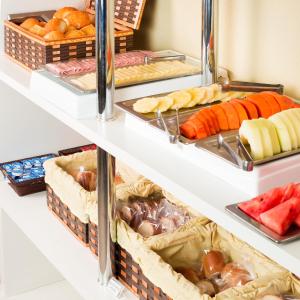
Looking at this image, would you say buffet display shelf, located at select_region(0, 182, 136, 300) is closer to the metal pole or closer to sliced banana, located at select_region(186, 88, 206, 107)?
the metal pole

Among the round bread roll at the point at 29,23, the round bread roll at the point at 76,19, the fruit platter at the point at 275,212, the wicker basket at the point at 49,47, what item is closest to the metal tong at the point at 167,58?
the wicker basket at the point at 49,47

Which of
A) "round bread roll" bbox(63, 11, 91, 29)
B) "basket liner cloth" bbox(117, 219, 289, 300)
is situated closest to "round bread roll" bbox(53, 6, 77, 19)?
"round bread roll" bbox(63, 11, 91, 29)

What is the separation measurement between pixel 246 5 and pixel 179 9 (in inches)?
10.6

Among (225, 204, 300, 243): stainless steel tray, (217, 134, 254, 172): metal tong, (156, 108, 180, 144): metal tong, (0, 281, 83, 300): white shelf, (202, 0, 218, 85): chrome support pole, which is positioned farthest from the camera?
(0, 281, 83, 300): white shelf

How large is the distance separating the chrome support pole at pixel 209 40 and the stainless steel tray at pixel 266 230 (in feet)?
1.91

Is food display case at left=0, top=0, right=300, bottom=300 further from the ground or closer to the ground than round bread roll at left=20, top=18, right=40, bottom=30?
closer to the ground

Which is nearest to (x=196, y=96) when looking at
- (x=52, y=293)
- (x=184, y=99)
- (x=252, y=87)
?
(x=184, y=99)

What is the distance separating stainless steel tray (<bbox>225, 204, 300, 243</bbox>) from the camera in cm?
92

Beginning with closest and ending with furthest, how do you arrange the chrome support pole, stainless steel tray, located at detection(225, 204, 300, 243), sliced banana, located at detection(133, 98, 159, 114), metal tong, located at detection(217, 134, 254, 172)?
1. stainless steel tray, located at detection(225, 204, 300, 243)
2. metal tong, located at detection(217, 134, 254, 172)
3. sliced banana, located at detection(133, 98, 159, 114)
4. the chrome support pole

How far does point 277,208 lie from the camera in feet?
3.11

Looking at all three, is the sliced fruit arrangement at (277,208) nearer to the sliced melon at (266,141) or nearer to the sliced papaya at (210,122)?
the sliced melon at (266,141)

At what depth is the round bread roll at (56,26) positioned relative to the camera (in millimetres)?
1713

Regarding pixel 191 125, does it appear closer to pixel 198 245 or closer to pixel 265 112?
pixel 265 112

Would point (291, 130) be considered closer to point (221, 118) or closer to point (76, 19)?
point (221, 118)
